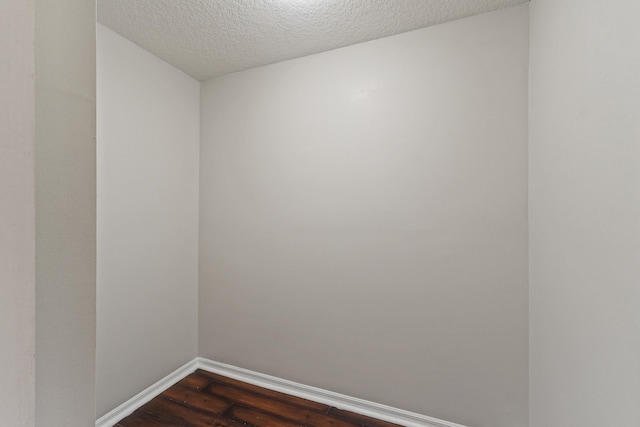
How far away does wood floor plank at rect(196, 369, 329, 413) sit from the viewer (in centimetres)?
193

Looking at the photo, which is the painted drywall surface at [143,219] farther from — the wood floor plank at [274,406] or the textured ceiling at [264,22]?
the wood floor plank at [274,406]

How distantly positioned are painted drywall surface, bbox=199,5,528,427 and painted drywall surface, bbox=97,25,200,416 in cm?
16

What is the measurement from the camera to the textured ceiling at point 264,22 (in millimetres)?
1571

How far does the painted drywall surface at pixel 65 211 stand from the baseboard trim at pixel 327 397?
5.49 feet

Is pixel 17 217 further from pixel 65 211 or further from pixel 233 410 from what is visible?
pixel 233 410

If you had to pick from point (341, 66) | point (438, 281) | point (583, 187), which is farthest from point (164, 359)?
point (583, 187)

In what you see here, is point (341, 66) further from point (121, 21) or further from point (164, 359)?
point (164, 359)

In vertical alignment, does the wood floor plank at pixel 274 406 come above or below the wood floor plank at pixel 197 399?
below

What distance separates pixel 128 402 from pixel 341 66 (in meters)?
2.61

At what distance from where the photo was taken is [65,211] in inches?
21.7

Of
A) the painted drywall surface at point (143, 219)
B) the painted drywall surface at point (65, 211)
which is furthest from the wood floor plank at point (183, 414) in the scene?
the painted drywall surface at point (65, 211)

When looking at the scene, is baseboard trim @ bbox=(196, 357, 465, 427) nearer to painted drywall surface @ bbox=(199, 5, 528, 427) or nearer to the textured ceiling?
painted drywall surface @ bbox=(199, 5, 528, 427)

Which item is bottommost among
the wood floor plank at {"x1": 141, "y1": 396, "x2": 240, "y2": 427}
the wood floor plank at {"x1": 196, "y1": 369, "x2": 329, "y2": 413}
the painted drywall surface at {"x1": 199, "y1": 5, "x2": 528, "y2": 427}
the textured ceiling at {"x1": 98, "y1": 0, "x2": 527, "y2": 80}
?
the wood floor plank at {"x1": 196, "y1": 369, "x2": 329, "y2": 413}

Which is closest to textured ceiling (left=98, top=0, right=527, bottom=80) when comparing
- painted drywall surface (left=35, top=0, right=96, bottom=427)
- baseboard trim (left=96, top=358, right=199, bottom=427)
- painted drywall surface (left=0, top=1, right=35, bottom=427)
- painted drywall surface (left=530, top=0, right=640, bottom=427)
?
painted drywall surface (left=530, top=0, right=640, bottom=427)
